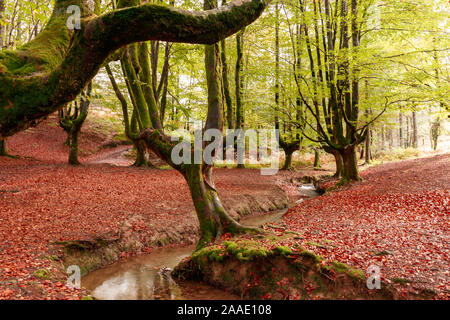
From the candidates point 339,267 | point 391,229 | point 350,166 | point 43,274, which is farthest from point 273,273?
point 350,166

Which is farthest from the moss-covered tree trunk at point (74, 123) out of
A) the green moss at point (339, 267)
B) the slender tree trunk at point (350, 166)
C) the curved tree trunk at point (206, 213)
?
the green moss at point (339, 267)

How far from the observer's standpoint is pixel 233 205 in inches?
436

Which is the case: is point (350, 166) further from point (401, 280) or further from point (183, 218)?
point (401, 280)

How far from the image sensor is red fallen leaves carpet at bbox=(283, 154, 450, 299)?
450 centimetres

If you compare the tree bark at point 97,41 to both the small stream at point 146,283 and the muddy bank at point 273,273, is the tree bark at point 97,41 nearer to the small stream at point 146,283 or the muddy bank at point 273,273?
the small stream at point 146,283

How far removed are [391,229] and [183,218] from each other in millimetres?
6096

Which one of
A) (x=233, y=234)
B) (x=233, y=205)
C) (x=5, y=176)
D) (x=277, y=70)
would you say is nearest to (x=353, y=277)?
(x=233, y=234)

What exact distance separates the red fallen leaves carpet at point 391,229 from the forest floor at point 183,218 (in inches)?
0.7

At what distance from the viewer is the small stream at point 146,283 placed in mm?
5223

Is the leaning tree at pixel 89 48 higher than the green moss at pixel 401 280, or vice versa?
the leaning tree at pixel 89 48

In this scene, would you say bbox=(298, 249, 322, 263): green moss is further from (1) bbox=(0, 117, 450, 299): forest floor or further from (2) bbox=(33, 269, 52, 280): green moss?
(2) bbox=(33, 269, 52, 280): green moss

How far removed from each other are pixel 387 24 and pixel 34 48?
13.3 metres

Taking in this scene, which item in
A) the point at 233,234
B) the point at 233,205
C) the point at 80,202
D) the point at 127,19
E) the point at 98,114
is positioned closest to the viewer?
the point at 127,19

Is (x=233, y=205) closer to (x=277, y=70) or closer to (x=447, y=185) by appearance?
(x=447, y=185)
